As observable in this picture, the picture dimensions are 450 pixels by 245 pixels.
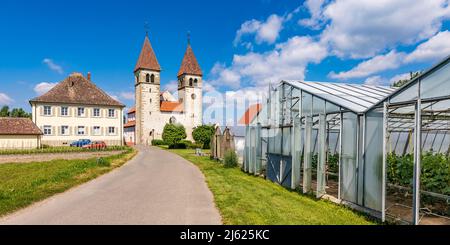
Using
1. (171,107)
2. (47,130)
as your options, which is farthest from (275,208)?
(171,107)

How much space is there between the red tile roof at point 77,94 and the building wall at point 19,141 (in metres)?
6.45

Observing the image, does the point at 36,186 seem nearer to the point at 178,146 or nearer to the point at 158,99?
the point at 178,146

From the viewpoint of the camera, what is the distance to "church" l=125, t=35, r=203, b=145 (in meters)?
56.3

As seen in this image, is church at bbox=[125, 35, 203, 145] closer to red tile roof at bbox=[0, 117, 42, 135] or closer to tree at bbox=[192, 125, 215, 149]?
tree at bbox=[192, 125, 215, 149]

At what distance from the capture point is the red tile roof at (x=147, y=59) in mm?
57219

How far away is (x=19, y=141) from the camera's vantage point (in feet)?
105

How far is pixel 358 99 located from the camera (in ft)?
37.4

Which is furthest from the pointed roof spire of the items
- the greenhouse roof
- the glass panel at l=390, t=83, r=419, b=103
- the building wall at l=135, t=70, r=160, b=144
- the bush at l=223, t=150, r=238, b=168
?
the glass panel at l=390, t=83, r=419, b=103

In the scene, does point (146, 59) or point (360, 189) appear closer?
point (360, 189)

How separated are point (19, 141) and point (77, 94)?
33.5ft
